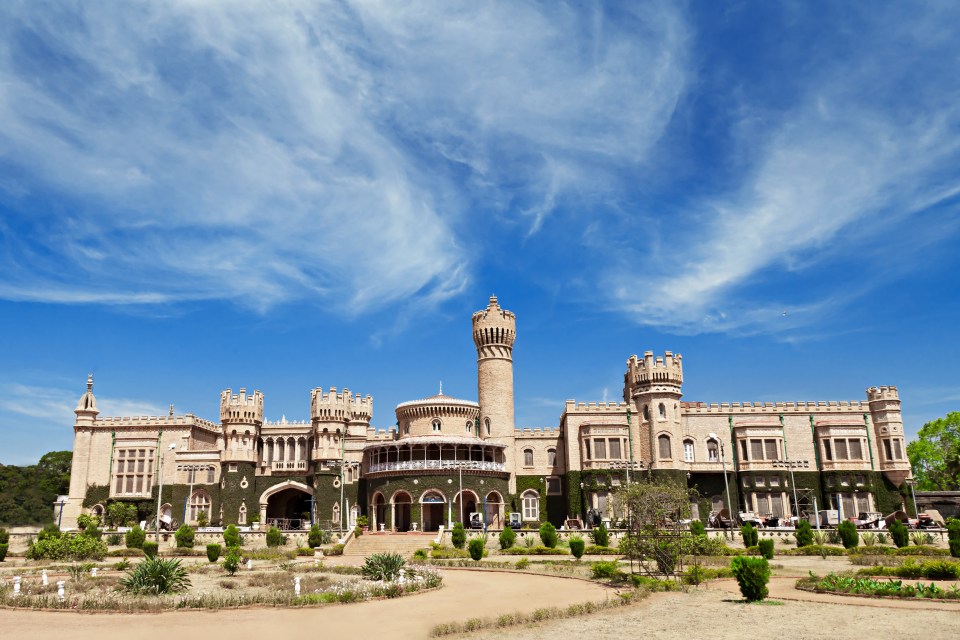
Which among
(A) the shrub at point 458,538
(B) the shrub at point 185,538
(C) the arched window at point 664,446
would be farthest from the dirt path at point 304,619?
(C) the arched window at point 664,446

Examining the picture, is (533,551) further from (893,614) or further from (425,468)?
(893,614)

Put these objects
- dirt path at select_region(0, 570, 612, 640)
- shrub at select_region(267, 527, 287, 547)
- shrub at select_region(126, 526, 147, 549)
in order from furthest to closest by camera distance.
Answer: shrub at select_region(267, 527, 287, 547)
shrub at select_region(126, 526, 147, 549)
dirt path at select_region(0, 570, 612, 640)

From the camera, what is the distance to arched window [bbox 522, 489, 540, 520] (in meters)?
64.6

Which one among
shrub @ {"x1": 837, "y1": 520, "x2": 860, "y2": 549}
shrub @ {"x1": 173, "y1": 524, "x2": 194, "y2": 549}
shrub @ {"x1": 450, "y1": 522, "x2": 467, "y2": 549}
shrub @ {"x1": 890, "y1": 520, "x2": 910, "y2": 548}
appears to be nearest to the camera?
shrub @ {"x1": 890, "y1": 520, "x2": 910, "y2": 548}

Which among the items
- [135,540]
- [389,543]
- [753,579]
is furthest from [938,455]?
[135,540]

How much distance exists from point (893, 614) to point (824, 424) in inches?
1818

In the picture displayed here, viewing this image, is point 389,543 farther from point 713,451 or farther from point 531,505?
point 713,451

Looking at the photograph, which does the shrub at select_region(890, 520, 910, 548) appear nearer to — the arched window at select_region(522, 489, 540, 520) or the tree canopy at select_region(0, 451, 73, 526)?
the arched window at select_region(522, 489, 540, 520)

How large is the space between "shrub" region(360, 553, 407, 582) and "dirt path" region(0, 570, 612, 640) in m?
2.85

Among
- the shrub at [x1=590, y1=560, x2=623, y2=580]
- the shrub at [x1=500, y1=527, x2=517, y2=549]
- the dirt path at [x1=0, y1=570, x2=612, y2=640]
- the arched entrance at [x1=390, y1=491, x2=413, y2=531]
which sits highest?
the arched entrance at [x1=390, y1=491, x2=413, y2=531]

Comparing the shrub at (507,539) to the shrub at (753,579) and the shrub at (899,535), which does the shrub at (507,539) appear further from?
the shrub at (753,579)

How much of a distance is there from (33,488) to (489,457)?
224 ft

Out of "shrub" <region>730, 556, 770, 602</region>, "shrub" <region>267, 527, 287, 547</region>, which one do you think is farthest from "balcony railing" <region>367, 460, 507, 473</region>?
"shrub" <region>730, 556, 770, 602</region>

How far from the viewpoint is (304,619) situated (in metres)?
21.6
